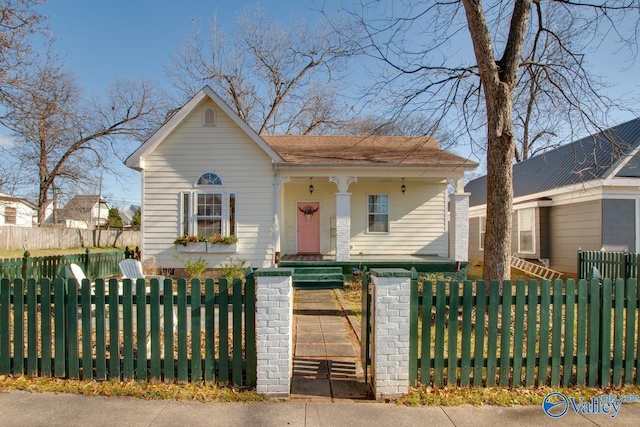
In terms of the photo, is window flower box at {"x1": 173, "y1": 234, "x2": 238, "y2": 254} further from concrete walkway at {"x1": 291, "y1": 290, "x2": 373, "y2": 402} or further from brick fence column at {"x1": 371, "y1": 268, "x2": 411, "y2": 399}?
brick fence column at {"x1": 371, "y1": 268, "x2": 411, "y2": 399}

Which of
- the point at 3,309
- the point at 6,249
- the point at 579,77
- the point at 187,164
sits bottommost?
the point at 6,249

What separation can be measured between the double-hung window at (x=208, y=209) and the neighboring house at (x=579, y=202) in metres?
9.22

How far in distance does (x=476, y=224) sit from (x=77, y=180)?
29.1 metres

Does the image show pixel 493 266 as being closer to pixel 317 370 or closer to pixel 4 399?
pixel 317 370

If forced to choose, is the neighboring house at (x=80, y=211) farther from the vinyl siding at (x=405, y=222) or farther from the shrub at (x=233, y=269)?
the vinyl siding at (x=405, y=222)

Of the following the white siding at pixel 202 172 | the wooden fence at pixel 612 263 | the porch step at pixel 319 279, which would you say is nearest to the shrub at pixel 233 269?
the white siding at pixel 202 172

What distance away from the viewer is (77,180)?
27688 mm

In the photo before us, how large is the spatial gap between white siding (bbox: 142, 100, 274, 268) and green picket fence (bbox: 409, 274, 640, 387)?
7.37m

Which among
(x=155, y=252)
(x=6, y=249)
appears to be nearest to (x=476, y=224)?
(x=155, y=252)

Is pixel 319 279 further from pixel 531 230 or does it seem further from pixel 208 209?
pixel 531 230

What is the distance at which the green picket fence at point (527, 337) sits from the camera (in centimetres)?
376

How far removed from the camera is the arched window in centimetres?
1059

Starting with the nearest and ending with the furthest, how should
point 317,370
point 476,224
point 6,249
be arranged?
point 317,370
point 476,224
point 6,249

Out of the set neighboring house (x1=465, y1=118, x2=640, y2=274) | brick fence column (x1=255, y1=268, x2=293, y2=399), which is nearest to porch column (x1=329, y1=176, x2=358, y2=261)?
neighboring house (x1=465, y1=118, x2=640, y2=274)
